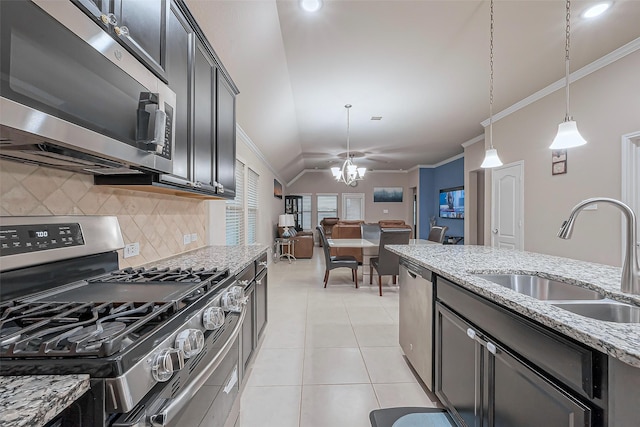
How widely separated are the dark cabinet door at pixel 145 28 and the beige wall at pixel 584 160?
4070mm

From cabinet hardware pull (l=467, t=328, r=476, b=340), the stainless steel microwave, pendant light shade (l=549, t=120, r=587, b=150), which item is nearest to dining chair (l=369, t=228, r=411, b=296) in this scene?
pendant light shade (l=549, t=120, r=587, b=150)

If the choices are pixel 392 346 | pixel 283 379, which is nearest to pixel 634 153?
pixel 392 346

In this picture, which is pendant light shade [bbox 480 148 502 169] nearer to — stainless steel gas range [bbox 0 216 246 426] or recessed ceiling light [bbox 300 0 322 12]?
recessed ceiling light [bbox 300 0 322 12]

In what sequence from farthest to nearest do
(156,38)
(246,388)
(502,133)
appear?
(502,133)
(246,388)
(156,38)

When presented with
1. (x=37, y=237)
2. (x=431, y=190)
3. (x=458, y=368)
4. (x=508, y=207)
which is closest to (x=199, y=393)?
(x=37, y=237)

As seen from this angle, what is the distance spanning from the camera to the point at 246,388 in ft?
6.59

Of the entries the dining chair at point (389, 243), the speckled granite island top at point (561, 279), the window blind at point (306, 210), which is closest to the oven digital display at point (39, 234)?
the speckled granite island top at point (561, 279)

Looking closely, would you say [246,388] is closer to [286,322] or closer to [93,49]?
[286,322]

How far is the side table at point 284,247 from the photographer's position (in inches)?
288

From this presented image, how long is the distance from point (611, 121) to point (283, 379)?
4.11m

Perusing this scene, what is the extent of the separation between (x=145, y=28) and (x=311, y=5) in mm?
1501

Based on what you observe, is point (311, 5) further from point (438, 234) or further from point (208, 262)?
point (438, 234)

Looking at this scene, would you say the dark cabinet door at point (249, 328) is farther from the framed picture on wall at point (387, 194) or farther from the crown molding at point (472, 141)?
the framed picture on wall at point (387, 194)

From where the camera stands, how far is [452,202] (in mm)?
8211
